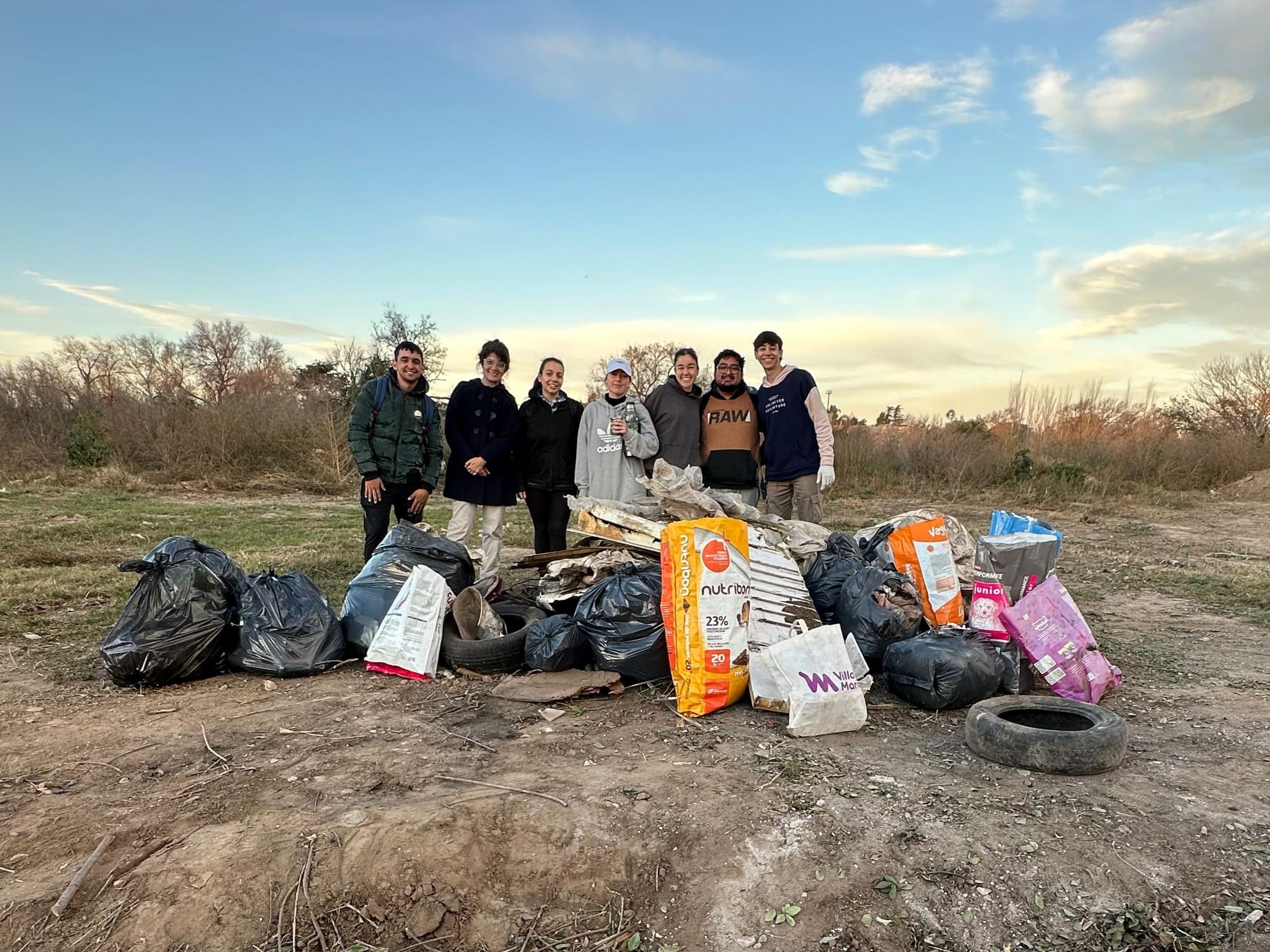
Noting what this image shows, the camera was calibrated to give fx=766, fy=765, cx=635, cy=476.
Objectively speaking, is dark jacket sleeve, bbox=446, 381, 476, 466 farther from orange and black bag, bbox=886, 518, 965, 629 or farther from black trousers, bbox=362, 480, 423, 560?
orange and black bag, bbox=886, 518, 965, 629

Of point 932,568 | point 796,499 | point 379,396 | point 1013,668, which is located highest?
point 379,396

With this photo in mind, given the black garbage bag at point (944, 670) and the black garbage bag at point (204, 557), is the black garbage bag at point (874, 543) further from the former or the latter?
the black garbage bag at point (204, 557)

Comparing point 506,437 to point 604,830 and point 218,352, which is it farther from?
point 218,352

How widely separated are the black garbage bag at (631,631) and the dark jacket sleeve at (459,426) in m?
1.81

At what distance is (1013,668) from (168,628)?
13.2 feet

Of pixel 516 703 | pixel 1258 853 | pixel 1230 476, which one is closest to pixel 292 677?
pixel 516 703

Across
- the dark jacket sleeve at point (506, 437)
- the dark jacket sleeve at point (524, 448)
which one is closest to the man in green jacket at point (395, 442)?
the dark jacket sleeve at point (506, 437)

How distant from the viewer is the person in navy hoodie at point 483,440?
507 centimetres

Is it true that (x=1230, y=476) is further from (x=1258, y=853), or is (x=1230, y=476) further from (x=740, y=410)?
(x=1258, y=853)

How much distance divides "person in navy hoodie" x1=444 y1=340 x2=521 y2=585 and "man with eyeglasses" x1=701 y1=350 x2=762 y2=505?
4.27ft

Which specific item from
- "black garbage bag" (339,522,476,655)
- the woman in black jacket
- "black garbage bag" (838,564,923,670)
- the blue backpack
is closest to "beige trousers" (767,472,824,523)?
"black garbage bag" (838,564,923,670)

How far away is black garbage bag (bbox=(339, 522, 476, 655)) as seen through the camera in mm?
4035

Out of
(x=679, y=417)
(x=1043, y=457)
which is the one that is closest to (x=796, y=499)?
(x=679, y=417)

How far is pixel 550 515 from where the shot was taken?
5.31 meters
